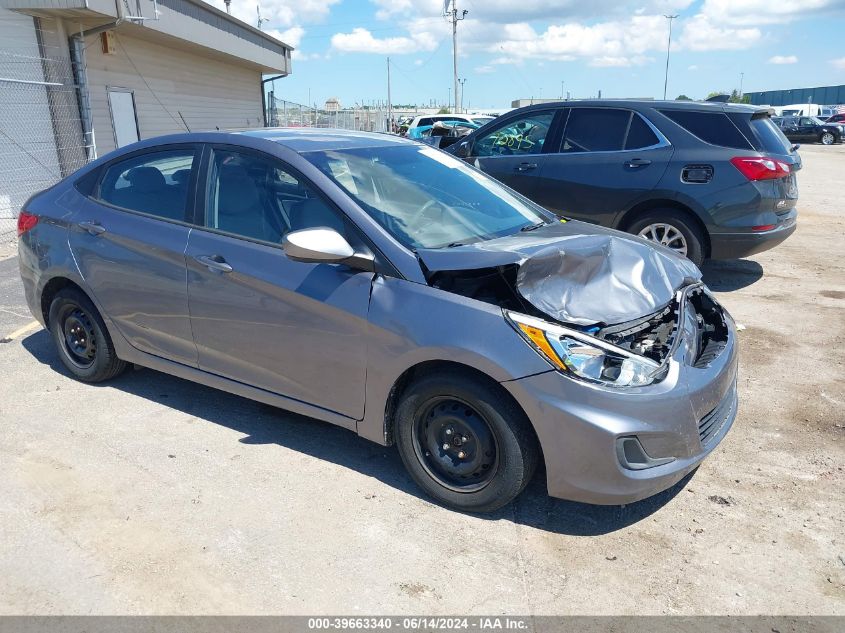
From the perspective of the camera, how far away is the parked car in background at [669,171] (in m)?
6.67

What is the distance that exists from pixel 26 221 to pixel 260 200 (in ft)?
6.86

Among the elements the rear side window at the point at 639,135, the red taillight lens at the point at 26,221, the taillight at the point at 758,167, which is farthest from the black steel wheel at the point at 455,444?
the rear side window at the point at 639,135

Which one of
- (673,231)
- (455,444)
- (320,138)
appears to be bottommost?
(455,444)

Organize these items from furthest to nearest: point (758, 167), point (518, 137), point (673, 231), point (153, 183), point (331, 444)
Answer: point (518, 137) < point (673, 231) < point (758, 167) < point (153, 183) < point (331, 444)

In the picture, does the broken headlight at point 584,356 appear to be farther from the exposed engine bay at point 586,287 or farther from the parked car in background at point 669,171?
the parked car in background at point 669,171

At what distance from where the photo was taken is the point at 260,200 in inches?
148

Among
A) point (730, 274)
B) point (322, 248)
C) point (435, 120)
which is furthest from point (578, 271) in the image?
point (435, 120)

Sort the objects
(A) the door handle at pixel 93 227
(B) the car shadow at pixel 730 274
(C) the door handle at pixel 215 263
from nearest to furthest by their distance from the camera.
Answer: (C) the door handle at pixel 215 263, (A) the door handle at pixel 93 227, (B) the car shadow at pixel 730 274

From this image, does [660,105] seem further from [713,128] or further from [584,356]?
[584,356]

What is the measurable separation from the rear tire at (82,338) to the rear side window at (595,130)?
5.10 meters

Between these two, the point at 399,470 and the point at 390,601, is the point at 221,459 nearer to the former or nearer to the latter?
the point at 399,470

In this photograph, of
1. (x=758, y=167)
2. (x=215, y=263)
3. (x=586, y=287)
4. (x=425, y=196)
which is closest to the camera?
(x=586, y=287)

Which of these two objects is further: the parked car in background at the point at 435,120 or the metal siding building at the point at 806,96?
the metal siding building at the point at 806,96

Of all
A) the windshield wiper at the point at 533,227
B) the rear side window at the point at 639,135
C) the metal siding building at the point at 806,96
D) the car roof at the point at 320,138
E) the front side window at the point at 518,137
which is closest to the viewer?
the car roof at the point at 320,138
